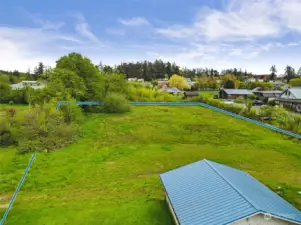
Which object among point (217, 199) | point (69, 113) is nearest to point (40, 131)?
point (69, 113)

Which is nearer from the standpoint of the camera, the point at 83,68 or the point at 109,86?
the point at 83,68

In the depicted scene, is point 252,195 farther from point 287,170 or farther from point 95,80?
point 95,80

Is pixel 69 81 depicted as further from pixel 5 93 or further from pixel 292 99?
pixel 292 99

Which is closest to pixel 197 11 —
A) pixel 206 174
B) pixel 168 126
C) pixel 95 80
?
pixel 206 174

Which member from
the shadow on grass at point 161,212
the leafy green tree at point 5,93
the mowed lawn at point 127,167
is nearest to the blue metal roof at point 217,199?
the shadow on grass at point 161,212

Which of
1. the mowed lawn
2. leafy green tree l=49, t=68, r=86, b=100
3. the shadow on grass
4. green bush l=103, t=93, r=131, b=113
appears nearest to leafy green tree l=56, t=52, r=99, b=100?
leafy green tree l=49, t=68, r=86, b=100

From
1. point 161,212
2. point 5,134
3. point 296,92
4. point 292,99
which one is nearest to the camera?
point 161,212
